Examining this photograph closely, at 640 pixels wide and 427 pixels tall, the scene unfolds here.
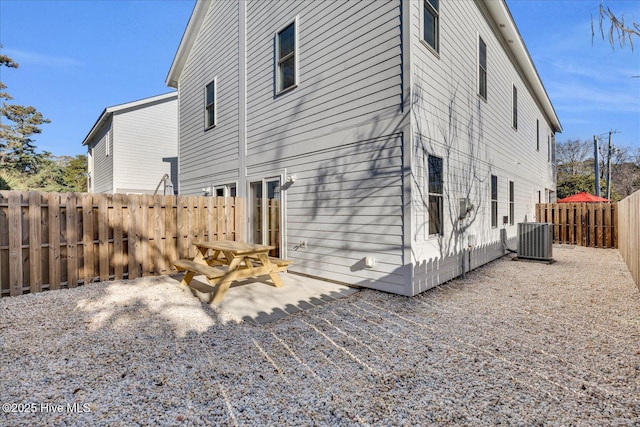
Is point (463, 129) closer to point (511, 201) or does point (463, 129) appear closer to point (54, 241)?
point (511, 201)

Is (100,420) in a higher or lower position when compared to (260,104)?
lower

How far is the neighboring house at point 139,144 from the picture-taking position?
14.7m

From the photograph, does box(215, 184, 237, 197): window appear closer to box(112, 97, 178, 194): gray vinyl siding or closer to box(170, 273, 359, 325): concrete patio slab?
box(170, 273, 359, 325): concrete patio slab

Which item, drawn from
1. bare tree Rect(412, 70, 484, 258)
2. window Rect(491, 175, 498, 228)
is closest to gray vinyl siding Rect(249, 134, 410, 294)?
bare tree Rect(412, 70, 484, 258)

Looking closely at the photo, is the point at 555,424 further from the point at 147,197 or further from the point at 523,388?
the point at 147,197

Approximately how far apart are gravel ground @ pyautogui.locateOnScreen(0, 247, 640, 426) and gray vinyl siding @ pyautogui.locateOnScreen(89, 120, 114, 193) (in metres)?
13.2

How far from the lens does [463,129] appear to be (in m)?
6.47

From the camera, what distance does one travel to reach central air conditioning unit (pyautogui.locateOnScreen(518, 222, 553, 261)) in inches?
310

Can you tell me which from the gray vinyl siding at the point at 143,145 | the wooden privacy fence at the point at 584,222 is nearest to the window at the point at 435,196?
the wooden privacy fence at the point at 584,222

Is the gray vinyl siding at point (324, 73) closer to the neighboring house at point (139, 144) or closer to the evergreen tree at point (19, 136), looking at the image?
the neighboring house at point (139, 144)

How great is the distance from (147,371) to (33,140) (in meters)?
36.6

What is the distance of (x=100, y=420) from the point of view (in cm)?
199

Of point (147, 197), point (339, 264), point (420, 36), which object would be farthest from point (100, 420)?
point (420, 36)

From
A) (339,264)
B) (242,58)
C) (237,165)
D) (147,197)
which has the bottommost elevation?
(339,264)
